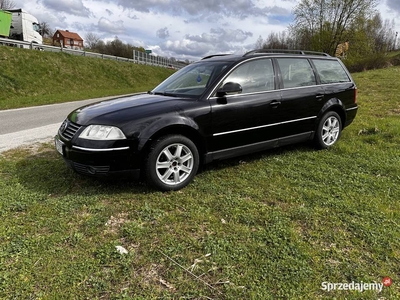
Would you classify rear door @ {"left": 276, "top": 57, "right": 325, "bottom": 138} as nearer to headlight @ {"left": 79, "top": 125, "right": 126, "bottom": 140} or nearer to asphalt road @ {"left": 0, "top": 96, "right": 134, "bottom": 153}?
headlight @ {"left": 79, "top": 125, "right": 126, "bottom": 140}

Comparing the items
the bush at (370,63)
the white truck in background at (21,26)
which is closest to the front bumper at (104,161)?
the white truck in background at (21,26)

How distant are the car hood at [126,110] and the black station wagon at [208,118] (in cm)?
1

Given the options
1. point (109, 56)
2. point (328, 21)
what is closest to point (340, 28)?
point (328, 21)

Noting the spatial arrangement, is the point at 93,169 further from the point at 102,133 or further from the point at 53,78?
the point at 53,78

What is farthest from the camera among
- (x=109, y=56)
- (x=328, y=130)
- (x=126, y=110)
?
(x=109, y=56)

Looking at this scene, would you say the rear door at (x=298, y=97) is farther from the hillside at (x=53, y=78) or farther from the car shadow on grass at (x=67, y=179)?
the hillside at (x=53, y=78)

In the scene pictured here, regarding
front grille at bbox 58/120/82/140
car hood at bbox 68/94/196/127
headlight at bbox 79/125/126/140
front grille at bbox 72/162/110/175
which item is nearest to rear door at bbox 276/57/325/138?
car hood at bbox 68/94/196/127

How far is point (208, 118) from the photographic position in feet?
13.0

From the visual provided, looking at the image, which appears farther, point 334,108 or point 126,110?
point 334,108

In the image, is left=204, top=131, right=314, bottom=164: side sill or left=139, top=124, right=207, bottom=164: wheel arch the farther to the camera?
left=204, top=131, right=314, bottom=164: side sill

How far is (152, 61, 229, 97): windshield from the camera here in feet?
14.0

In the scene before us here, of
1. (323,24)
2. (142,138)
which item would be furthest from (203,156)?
(323,24)

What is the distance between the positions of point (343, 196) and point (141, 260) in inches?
96.8

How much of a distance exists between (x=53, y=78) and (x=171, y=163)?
63.9ft
